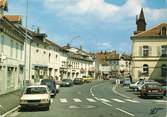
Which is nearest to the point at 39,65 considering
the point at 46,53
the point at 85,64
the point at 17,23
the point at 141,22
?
the point at 46,53

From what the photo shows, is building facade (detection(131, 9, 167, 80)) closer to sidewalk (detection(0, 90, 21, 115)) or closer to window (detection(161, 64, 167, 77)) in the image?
window (detection(161, 64, 167, 77))

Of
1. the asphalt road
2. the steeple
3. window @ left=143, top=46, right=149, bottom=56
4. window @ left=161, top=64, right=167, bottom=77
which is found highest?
the steeple

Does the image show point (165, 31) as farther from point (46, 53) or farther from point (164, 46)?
point (46, 53)

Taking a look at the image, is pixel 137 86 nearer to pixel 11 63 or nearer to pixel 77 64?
pixel 11 63

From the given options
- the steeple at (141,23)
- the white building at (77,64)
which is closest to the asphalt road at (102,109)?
the steeple at (141,23)

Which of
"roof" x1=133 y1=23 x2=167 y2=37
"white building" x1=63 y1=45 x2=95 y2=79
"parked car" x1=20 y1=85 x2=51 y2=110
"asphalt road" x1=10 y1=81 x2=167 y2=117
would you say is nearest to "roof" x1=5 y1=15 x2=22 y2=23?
"asphalt road" x1=10 y1=81 x2=167 y2=117

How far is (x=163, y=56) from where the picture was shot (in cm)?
7569

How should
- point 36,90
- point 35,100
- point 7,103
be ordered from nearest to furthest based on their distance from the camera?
point 35,100, point 36,90, point 7,103

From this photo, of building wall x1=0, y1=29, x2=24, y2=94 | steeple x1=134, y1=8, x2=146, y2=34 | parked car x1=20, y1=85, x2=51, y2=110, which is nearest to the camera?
parked car x1=20, y1=85, x2=51, y2=110

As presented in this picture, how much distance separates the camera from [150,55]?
75875 mm

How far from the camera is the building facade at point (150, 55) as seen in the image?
248ft

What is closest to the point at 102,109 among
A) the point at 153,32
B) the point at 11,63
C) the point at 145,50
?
the point at 11,63

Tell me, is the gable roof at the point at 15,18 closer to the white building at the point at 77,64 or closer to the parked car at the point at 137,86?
the parked car at the point at 137,86

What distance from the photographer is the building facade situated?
75625mm
